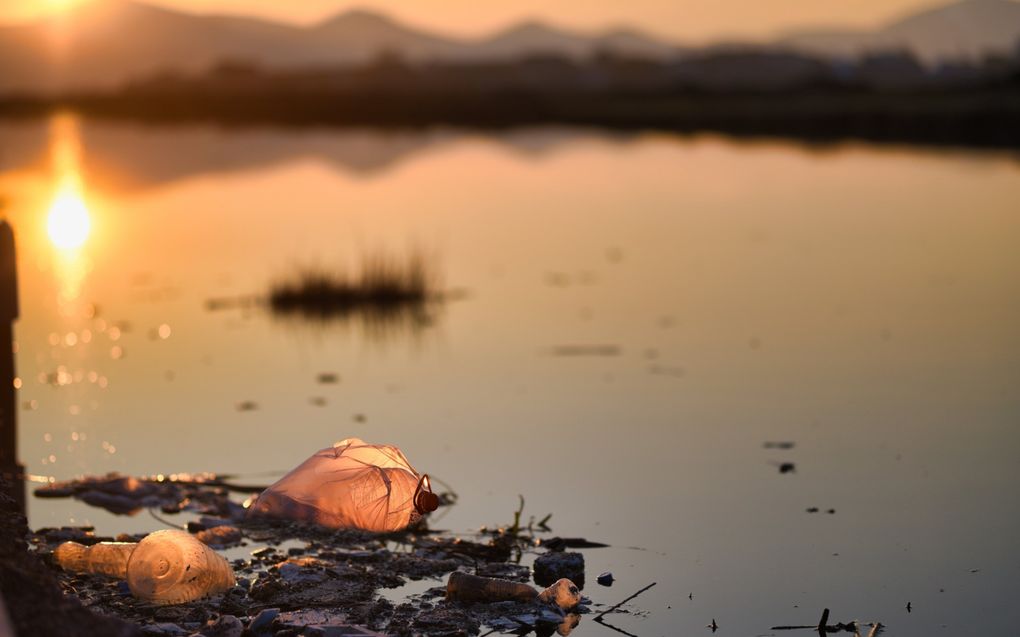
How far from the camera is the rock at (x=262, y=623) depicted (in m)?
5.62

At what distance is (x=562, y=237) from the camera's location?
24359 millimetres

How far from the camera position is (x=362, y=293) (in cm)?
1623

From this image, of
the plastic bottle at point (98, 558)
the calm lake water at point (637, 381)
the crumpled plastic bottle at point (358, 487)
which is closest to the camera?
the plastic bottle at point (98, 558)

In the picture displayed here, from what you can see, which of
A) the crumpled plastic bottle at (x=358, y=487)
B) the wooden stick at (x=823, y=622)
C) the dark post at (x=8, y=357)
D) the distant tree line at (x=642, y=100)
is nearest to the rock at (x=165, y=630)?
the crumpled plastic bottle at (x=358, y=487)

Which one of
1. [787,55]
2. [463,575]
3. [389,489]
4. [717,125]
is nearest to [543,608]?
[463,575]

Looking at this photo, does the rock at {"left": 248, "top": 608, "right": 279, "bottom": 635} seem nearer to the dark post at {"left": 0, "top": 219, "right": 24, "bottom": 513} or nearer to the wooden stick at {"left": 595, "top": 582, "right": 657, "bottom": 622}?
the wooden stick at {"left": 595, "top": 582, "right": 657, "bottom": 622}

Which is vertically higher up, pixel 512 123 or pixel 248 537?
pixel 512 123

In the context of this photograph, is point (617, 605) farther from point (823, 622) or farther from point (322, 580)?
point (322, 580)

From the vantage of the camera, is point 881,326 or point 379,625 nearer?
point 379,625

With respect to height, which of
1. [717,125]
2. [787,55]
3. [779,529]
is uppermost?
[787,55]

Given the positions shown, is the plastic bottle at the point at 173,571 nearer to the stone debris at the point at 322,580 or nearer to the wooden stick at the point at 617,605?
the stone debris at the point at 322,580

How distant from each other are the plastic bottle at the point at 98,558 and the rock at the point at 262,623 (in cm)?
98

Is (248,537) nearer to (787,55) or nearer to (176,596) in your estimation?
(176,596)

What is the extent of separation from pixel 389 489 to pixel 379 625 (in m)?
0.97
